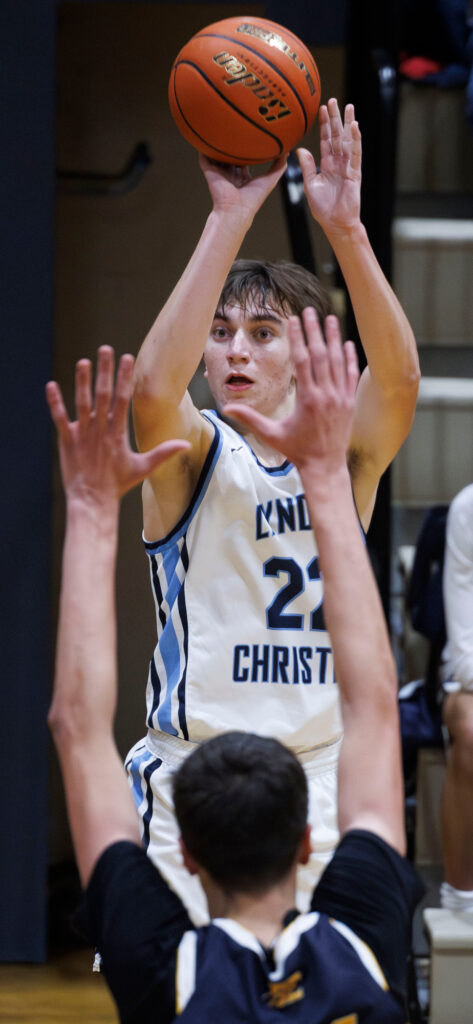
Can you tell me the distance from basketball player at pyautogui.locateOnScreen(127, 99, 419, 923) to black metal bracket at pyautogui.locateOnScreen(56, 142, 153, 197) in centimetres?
309

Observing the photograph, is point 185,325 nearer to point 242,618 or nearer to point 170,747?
point 242,618

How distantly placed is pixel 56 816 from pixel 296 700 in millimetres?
3611

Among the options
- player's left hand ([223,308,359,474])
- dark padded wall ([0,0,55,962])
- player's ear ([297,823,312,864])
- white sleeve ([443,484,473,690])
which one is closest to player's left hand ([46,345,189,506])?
player's left hand ([223,308,359,474])

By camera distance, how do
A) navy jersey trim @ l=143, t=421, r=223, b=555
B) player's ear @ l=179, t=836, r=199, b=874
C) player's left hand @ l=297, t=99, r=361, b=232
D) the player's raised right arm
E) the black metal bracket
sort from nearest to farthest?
1. player's ear @ l=179, t=836, r=199, b=874
2. the player's raised right arm
3. player's left hand @ l=297, t=99, r=361, b=232
4. navy jersey trim @ l=143, t=421, r=223, b=555
5. the black metal bracket

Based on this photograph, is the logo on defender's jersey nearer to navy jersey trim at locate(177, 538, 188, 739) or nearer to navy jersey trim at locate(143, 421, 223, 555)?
navy jersey trim at locate(177, 538, 188, 739)

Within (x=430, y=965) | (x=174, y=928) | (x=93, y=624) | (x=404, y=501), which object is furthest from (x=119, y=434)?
(x=404, y=501)

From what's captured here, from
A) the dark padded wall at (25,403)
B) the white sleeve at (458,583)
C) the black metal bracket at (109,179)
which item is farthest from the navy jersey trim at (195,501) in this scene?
the black metal bracket at (109,179)

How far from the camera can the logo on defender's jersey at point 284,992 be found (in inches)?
56.3

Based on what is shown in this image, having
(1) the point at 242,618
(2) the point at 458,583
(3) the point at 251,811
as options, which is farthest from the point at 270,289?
(2) the point at 458,583

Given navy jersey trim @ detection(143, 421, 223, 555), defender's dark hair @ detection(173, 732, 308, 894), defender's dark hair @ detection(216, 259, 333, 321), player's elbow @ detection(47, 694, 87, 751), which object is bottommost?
defender's dark hair @ detection(173, 732, 308, 894)

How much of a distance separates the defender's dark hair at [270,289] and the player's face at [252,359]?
0.02 meters

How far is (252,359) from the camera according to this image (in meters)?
2.44

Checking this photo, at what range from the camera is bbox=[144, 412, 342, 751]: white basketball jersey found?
232cm

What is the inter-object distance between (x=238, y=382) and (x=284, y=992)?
127 centimetres
